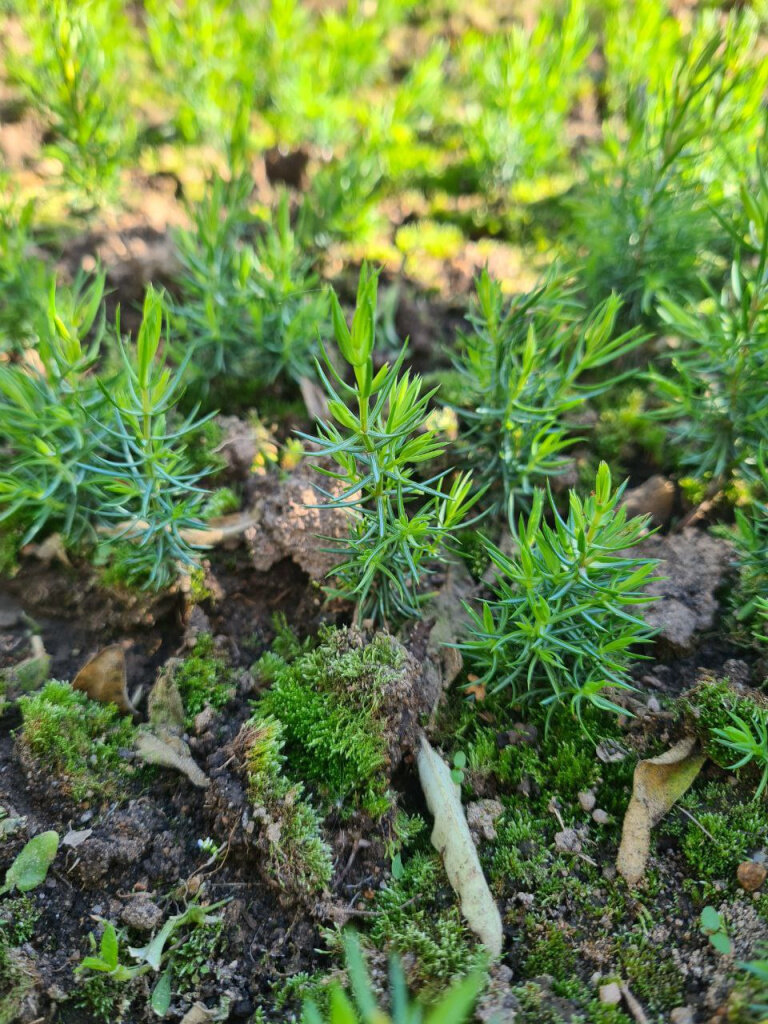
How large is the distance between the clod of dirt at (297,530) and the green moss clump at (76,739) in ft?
2.29

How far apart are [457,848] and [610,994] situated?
0.51 m

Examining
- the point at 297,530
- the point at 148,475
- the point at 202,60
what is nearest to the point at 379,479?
the point at 297,530

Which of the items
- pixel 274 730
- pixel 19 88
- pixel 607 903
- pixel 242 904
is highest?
pixel 19 88

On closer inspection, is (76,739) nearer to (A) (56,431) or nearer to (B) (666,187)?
(A) (56,431)

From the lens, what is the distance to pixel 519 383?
253 cm

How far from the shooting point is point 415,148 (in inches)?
162

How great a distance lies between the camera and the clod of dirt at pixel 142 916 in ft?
6.68

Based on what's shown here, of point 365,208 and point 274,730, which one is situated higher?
point 365,208

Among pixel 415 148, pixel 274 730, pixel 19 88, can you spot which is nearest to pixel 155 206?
pixel 19 88

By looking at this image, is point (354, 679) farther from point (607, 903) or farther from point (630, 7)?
point (630, 7)

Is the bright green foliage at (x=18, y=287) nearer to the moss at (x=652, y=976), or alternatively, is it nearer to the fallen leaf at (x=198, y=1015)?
the fallen leaf at (x=198, y=1015)

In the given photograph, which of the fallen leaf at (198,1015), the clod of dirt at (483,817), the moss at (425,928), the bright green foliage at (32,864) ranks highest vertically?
the clod of dirt at (483,817)

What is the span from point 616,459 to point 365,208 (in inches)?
65.1

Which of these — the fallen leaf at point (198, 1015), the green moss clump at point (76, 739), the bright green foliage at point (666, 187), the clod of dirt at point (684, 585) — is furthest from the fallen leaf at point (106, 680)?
the bright green foliage at point (666, 187)
